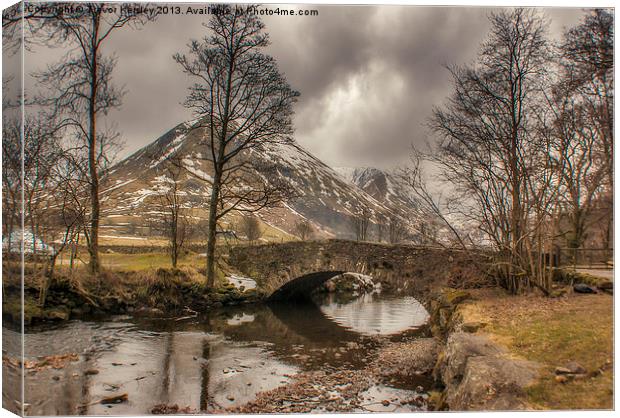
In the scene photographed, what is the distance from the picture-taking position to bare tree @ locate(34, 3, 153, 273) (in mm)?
6270

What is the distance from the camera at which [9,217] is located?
566cm

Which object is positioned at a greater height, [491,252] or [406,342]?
[491,252]

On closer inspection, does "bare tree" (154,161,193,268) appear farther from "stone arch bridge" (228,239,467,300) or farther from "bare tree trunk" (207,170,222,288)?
"stone arch bridge" (228,239,467,300)

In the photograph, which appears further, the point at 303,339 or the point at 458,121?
the point at 303,339

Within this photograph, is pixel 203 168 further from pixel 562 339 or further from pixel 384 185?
pixel 562 339

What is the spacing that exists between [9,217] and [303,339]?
8.16 m

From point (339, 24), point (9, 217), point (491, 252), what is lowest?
point (491, 252)

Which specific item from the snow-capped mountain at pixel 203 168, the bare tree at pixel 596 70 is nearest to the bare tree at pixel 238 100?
the snow-capped mountain at pixel 203 168

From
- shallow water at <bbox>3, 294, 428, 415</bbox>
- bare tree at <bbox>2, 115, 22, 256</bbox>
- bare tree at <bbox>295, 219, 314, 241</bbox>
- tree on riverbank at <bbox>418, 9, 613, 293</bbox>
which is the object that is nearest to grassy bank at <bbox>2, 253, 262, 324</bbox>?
shallow water at <bbox>3, 294, 428, 415</bbox>

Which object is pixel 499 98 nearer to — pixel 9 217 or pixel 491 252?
pixel 491 252

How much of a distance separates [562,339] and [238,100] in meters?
8.04

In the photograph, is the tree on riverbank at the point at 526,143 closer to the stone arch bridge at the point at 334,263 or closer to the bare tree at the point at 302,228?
the stone arch bridge at the point at 334,263

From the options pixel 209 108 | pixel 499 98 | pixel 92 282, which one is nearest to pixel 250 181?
pixel 209 108

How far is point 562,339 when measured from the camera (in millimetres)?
5973
